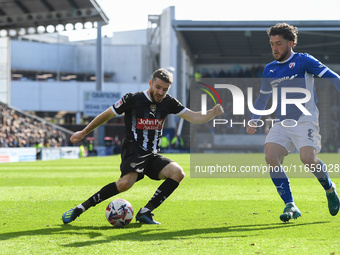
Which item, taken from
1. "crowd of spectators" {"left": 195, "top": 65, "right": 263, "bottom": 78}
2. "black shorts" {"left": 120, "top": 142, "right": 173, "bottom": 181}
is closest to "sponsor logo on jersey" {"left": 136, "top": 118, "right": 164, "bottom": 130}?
"black shorts" {"left": 120, "top": 142, "right": 173, "bottom": 181}

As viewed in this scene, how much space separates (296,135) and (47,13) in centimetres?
2839

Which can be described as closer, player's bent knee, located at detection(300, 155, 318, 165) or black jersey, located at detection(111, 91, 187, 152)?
player's bent knee, located at detection(300, 155, 318, 165)

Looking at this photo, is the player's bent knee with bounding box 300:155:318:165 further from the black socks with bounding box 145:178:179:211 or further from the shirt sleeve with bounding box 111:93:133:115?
the shirt sleeve with bounding box 111:93:133:115

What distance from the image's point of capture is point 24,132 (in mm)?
40531

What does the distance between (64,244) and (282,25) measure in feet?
11.6

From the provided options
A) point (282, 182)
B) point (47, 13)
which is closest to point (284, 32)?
point (282, 182)

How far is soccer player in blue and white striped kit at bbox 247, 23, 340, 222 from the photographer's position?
641 cm

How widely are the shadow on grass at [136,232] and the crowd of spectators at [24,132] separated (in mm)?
29898

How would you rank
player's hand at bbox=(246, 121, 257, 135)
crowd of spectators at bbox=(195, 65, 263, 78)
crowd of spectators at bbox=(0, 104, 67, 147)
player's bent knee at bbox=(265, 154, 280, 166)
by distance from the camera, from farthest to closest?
crowd of spectators at bbox=(195, 65, 263, 78) → crowd of spectators at bbox=(0, 104, 67, 147) → player's hand at bbox=(246, 121, 257, 135) → player's bent knee at bbox=(265, 154, 280, 166)

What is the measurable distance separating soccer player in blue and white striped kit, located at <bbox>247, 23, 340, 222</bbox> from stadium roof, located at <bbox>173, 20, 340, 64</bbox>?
37.2 m

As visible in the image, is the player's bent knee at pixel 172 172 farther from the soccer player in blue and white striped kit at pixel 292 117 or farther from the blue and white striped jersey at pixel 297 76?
the blue and white striped jersey at pixel 297 76

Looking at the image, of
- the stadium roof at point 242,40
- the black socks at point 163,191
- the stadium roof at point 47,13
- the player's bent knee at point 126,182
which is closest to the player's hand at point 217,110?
the black socks at point 163,191

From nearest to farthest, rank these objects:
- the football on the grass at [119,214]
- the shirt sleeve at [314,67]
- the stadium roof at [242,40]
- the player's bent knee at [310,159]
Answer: the football on the grass at [119,214] < the player's bent knee at [310,159] < the shirt sleeve at [314,67] < the stadium roof at [242,40]

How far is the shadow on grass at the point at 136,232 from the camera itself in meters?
5.39
